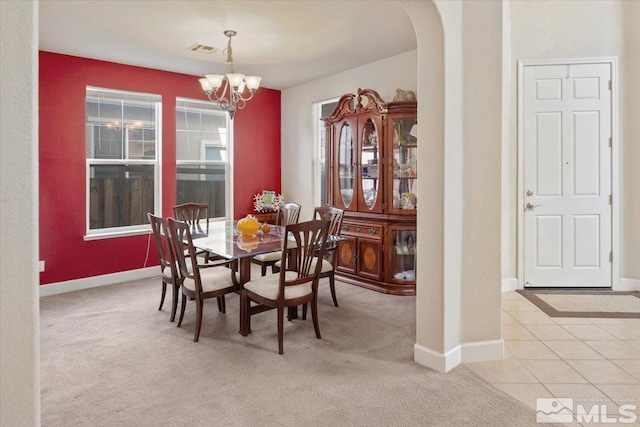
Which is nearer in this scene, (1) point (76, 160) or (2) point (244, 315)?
(2) point (244, 315)

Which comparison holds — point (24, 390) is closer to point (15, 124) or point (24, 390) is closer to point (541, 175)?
point (15, 124)

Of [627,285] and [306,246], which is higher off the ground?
[306,246]

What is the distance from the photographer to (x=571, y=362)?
279 cm

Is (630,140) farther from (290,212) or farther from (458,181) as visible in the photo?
(290,212)

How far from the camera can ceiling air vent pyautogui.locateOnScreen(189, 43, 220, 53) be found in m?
4.38

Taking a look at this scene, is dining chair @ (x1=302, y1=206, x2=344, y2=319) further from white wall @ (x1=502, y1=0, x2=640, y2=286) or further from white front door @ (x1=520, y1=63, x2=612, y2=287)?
white front door @ (x1=520, y1=63, x2=612, y2=287)

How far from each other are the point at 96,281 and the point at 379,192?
11.6 feet

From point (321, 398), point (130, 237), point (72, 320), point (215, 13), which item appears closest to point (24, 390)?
point (321, 398)

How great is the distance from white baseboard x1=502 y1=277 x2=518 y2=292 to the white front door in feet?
0.52

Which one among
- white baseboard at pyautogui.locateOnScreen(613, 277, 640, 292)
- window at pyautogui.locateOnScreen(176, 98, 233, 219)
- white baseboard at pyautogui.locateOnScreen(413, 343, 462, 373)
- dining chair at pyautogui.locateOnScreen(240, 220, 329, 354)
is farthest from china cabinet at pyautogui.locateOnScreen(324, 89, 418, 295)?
white baseboard at pyautogui.locateOnScreen(613, 277, 640, 292)

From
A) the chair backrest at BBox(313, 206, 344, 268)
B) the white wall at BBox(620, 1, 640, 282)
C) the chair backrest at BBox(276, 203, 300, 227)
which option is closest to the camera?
the chair backrest at BBox(313, 206, 344, 268)

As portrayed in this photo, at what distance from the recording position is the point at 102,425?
2.12 metres

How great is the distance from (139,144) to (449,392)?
4.66 meters

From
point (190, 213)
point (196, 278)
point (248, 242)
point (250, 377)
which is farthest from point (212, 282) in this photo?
point (190, 213)
